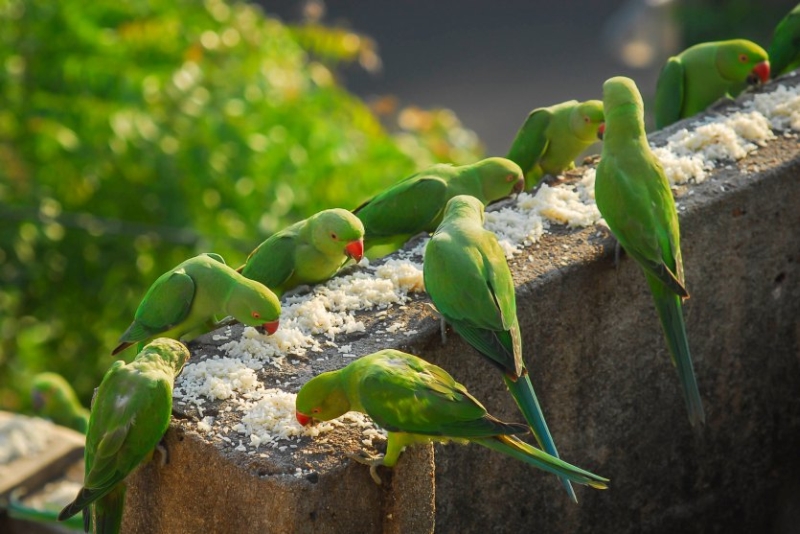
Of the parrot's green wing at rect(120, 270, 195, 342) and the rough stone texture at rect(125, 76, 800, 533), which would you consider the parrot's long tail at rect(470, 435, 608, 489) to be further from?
the parrot's green wing at rect(120, 270, 195, 342)

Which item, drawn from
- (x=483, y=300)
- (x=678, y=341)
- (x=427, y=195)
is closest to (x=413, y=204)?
(x=427, y=195)

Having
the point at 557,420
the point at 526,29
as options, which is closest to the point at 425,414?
the point at 557,420

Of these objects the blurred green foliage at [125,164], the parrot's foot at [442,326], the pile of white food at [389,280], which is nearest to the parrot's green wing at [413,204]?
the pile of white food at [389,280]

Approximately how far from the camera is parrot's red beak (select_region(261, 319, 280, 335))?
10.8 feet

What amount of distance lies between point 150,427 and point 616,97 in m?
1.88

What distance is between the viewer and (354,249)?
143 inches

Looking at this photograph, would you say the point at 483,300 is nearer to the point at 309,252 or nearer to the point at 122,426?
the point at 309,252

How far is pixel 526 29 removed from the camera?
1455 centimetres

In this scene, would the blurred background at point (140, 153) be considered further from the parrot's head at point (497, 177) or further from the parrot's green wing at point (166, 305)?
the parrot's green wing at point (166, 305)

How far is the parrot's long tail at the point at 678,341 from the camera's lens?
3.50 metres

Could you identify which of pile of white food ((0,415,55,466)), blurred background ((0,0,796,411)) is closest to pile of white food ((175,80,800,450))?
pile of white food ((0,415,55,466))

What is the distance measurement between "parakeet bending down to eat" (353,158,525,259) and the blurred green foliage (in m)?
2.52

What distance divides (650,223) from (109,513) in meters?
1.73

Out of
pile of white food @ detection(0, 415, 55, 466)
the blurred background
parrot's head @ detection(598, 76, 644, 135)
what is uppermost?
parrot's head @ detection(598, 76, 644, 135)
